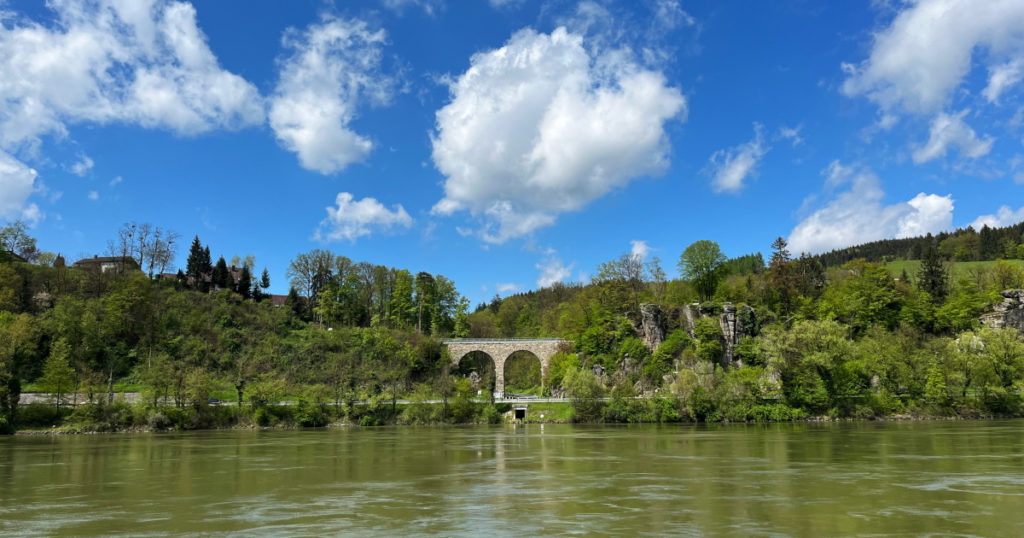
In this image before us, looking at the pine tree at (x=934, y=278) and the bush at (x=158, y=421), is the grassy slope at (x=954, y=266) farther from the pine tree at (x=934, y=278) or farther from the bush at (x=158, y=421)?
the bush at (x=158, y=421)

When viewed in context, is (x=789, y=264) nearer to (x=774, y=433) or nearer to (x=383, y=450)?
(x=774, y=433)

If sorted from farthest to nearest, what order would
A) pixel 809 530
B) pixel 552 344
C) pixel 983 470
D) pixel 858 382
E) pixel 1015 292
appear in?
pixel 552 344, pixel 1015 292, pixel 858 382, pixel 983 470, pixel 809 530

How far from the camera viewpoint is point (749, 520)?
14.0 metres

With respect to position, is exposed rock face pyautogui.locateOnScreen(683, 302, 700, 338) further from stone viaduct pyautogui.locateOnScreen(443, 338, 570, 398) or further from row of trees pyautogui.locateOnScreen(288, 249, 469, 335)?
row of trees pyautogui.locateOnScreen(288, 249, 469, 335)

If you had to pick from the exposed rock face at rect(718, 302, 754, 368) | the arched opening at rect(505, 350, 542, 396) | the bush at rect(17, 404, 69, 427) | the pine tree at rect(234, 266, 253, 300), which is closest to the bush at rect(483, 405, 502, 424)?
the arched opening at rect(505, 350, 542, 396)

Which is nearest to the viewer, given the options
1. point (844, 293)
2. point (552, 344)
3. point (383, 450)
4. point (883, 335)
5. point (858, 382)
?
point (383, 450)

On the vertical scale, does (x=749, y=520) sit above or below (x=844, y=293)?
below

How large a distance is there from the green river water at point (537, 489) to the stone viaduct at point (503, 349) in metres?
46.8

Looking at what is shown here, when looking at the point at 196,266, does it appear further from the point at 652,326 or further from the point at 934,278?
the point at 934,278

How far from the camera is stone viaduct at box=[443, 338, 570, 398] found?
82562 mm

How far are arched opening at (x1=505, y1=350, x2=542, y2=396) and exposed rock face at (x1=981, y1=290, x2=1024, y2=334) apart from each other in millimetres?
58315

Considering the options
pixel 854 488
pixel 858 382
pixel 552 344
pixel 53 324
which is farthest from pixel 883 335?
pixel 53 324

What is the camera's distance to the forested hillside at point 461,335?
55.6 meters

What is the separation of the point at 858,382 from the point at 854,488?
149 ft
